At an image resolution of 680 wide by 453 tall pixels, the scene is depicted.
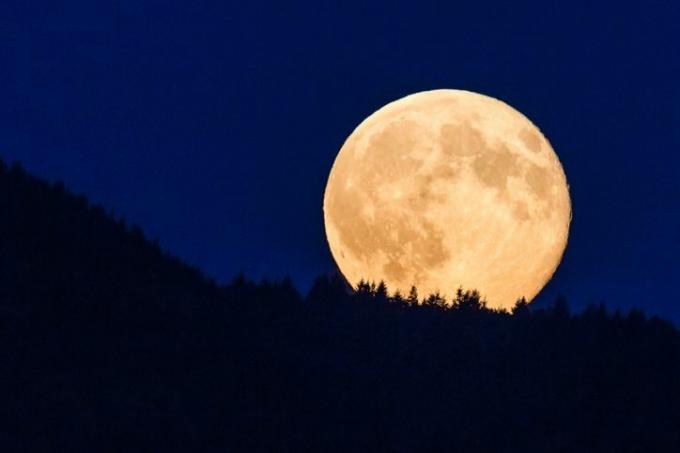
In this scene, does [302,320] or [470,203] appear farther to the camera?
[470,203]

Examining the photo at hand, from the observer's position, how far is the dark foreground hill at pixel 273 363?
1467 centimetres

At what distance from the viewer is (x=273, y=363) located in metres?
17.8

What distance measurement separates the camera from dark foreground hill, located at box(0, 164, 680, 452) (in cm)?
1467

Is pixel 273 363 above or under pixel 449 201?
under

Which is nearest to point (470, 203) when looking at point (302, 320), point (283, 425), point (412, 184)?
point (412, 184)

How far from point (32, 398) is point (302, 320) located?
735cm

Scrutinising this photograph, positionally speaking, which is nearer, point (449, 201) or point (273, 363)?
point (273, 363)

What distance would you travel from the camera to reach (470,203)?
23.2 metres

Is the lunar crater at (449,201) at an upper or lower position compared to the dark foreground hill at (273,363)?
upper

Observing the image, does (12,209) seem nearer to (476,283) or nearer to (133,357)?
(133,357)

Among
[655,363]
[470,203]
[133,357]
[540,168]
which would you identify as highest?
[540,168]

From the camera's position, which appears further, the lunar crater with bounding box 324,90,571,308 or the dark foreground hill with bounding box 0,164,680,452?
the lunar crater with bounding box 324,90,571,308

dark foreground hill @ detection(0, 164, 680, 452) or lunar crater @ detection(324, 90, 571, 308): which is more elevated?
lunar crater @ detection(324, 90, 571, 308)

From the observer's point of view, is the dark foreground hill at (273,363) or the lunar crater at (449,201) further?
the lunar crater at (449,201)
